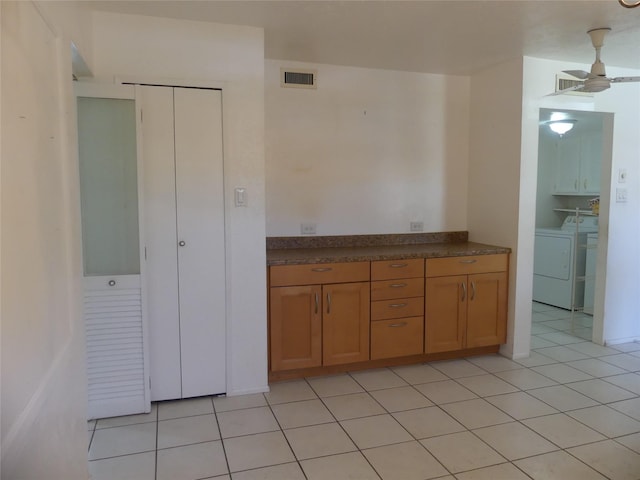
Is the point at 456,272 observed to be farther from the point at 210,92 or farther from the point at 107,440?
the point at 107,440

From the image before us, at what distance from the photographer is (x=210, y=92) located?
2.80m

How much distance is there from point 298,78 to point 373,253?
1464mm

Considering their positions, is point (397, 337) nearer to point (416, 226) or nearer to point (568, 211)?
point (416, 226)

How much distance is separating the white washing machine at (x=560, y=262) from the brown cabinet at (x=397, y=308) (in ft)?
7.80

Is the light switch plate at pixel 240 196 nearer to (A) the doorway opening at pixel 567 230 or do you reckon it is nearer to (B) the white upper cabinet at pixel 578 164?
(A) the doorway opening at pixel 567 230

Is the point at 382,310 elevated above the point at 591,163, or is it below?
below

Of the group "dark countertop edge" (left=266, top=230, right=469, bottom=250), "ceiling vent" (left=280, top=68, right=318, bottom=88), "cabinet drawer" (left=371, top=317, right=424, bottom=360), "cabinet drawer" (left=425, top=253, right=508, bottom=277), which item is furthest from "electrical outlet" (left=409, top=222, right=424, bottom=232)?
"ceiling vent" (left=280, top=68, right=318, bottom=88)

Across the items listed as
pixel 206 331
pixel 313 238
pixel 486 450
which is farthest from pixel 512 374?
pixel 206 331

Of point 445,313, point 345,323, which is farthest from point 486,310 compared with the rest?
point 345,323

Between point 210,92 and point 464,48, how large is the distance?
1799mm

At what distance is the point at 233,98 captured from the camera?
9.32ft

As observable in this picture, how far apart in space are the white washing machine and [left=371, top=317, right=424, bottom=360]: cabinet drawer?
236 cm

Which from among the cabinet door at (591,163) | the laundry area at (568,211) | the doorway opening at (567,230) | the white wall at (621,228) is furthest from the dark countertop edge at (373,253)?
the cabinet door at (591,163)

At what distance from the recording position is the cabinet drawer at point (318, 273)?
10.1 feet
